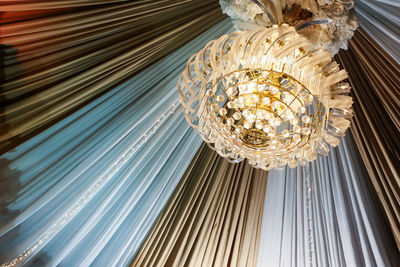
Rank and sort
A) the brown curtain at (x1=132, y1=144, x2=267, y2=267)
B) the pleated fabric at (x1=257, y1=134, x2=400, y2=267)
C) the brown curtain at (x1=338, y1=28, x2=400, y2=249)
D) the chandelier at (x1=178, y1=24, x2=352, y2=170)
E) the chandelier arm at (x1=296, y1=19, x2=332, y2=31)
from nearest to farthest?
the chandelier at (x1=178, y1=24, x2=352, y2=170) → the chandelier arm at (x1=296, y1=19, x2=332, y2=31) → the brown curtain at (x1=338, y1=28, x2=400, y2=249) → the pleated fabric at (x1=257, y1=134, x2=400, y2=267) → the brown curtain at (x1=132, y1=144, x2=267, y2=267)

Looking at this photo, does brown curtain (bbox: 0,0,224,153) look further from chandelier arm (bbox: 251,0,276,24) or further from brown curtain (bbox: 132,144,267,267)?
brown curtain (bbox: 132,144,267,267)

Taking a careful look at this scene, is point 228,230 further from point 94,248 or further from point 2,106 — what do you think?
point 2,106

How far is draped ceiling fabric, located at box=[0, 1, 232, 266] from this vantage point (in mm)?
1940

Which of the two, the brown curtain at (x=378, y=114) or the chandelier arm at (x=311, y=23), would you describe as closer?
the chandelier arm at (x=311, y=23)

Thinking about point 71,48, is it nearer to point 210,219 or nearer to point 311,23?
point 311,23

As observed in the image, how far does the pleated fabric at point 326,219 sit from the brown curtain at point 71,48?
1.61 m

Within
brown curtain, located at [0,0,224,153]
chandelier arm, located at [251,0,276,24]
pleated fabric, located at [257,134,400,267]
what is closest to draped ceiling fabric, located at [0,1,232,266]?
brown curtain, located at [0,0,224,153]

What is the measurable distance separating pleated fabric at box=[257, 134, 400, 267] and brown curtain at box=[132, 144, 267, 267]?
144 millimetres

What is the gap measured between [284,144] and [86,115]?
4.28ft

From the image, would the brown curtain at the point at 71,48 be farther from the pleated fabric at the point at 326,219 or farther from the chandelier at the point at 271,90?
the pleated fabric at the point at 326,219

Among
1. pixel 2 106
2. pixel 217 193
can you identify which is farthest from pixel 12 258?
pixel 217 193

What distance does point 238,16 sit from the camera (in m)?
2.12

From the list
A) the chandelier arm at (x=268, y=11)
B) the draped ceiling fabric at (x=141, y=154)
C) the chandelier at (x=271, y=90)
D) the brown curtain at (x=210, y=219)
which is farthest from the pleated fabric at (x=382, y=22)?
the brown curtain at (x=210, y=219)

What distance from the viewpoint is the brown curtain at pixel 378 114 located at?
2223 millimetres
